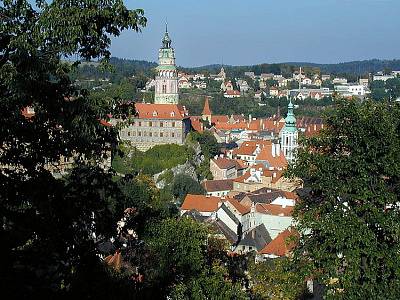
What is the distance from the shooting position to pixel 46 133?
757cm

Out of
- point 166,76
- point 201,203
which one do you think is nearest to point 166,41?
point 166,76

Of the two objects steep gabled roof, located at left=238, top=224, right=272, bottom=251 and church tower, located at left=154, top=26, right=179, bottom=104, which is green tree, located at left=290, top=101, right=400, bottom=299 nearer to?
steep gabled roof, located at left=238, top=224, right=272, bottom=251

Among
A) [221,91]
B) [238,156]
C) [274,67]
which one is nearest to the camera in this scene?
[238,156]

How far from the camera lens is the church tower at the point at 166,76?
62.4 m

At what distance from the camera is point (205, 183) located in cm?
4672

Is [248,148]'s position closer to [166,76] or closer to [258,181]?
[166,76]

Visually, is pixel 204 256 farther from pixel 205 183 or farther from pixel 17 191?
pixel 205 183

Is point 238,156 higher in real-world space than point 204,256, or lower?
lower

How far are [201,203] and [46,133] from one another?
2857 cm

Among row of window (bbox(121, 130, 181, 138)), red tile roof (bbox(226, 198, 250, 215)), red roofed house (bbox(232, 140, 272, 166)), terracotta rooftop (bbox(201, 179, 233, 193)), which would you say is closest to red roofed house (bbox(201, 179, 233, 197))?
terracotta rooftop (bbox(201, 179, 233, 193))

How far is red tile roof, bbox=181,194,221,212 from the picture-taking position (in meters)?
35.2

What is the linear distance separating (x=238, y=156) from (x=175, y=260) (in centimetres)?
4946

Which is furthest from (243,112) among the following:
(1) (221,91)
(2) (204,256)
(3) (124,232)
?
(3) (124,232)

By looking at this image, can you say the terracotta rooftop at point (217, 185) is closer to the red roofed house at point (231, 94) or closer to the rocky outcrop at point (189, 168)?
the rocky outcrop at point (189, 168)
